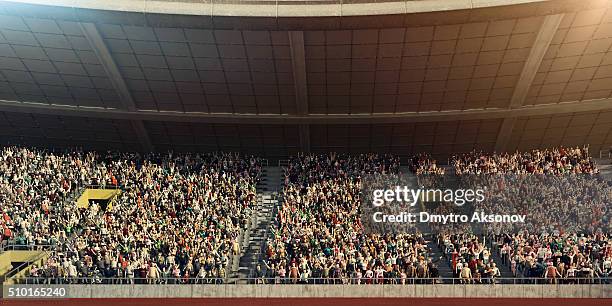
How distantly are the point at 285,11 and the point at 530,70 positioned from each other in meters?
12.8

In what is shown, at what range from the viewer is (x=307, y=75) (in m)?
37.5

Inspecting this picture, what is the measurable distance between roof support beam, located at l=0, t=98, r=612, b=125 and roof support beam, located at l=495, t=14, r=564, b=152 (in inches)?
40.3

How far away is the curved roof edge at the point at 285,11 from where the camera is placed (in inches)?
1273

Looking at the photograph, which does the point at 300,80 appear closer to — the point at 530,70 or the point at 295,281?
the point at 530,70

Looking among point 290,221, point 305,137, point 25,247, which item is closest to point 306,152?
point 305,137

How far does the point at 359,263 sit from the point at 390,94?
11855 millimetres

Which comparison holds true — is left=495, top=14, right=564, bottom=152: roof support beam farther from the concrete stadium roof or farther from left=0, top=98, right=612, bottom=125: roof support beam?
left=0, top=98, right=612, bottom=125: roof support beam

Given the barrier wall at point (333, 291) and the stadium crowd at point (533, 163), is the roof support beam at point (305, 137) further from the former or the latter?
the barrier wall at point (333, 291)

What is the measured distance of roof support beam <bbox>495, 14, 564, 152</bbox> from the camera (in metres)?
33.6

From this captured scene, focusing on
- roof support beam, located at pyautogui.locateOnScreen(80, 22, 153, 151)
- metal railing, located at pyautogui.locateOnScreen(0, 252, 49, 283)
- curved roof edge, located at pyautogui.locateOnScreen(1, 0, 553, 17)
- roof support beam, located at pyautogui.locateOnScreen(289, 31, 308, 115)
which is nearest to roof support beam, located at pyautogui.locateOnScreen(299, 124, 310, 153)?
roof support beam, located at pyautogui.locateOnScreen(289, 31, 308, 115)

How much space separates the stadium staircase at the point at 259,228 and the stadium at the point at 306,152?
0.15m
